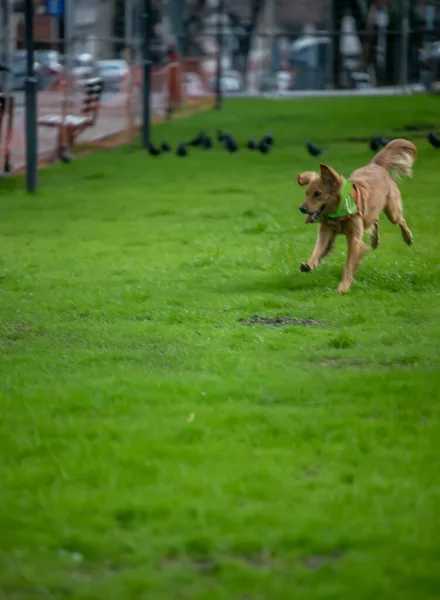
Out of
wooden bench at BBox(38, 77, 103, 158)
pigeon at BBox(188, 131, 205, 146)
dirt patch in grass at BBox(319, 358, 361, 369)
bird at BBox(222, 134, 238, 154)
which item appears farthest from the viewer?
pigeon at BBox(188, 131, 205, 146)

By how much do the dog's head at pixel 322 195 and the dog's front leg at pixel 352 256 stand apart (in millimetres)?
279

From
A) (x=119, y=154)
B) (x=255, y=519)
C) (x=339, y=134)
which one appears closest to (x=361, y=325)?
(x=255, y=519)

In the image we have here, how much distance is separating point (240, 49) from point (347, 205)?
38321 mm

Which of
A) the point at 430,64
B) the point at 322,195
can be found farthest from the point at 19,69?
the point at 322,195

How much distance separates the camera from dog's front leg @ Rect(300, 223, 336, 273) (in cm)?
966

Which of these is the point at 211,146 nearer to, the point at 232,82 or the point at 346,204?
the point at 346,204

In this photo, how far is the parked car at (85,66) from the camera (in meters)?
26.5

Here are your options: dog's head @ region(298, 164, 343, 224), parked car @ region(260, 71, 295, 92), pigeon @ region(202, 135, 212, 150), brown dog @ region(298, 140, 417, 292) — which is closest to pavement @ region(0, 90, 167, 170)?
pigeon @ region(202, 135, 212, 150)

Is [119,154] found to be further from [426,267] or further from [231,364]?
[231,364]

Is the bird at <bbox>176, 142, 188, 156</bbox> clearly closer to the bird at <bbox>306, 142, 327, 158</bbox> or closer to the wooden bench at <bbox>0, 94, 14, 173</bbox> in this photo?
the bird at <bbox>306, 142, 327, 158</bbox>

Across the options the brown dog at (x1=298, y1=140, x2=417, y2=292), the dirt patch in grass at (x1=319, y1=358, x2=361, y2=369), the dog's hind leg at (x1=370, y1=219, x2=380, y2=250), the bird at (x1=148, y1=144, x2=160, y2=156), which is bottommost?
the bird at (x1=148, y1=144, x2=160, y2=156)

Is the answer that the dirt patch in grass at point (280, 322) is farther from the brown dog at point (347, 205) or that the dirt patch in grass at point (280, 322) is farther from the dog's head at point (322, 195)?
the dog's head at point (322, 195)

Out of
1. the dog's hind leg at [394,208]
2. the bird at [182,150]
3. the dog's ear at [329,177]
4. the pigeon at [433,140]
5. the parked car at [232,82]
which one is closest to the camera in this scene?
the dog's ear at [329,177]

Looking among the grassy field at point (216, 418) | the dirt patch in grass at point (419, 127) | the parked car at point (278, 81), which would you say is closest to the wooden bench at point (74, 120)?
the dirt patch in grass at point (419, 127)
